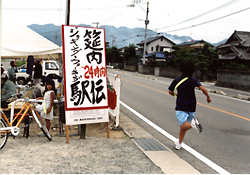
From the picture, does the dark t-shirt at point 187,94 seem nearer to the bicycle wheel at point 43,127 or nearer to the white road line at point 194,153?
the white road line at point 194,153

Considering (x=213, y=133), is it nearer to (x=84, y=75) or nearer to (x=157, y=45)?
(x=84, y=75)

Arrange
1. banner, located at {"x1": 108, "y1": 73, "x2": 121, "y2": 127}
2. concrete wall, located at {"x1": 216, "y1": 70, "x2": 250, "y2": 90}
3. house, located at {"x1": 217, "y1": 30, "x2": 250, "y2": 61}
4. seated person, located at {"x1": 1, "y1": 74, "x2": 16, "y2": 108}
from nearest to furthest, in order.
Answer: banner, located at {"x1": 108, "y1": 73, "x2": 121, "y2": 127}, seated person, located at {"x1": 1, "y1": 74, "x2": 16, "y2": 108}, concrete wall, located at {"x1": 216, "y1": 70, "x2": 250, "y2": 90}, house, located at {"x1": 217, "y1": 30, "x2": 250, "y2": 61}

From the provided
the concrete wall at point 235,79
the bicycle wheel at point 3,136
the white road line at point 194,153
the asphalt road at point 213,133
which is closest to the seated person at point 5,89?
the bicycle wheel at point 3,136

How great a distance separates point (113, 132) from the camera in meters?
6.51

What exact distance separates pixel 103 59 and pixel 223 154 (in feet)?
11.8

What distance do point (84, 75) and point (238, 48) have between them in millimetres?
30209

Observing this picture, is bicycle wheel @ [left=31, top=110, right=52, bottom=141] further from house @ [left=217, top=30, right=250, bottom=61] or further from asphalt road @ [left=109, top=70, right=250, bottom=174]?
house @ [left=217, top=30, right=250, bottom=61]

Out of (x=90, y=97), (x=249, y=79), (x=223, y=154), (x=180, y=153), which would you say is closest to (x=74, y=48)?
(x=90, y=97)

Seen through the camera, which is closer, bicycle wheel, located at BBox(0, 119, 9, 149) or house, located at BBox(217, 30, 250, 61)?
bicycle wheel, located at BBox(0, 119, 9, 149)

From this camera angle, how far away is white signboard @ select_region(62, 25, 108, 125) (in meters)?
5.52

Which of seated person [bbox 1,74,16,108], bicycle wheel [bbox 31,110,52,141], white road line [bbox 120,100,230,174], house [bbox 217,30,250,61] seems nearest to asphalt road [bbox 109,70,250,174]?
white road line [bbox 120,100,230,174]

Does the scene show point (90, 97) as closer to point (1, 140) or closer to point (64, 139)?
point (64, 139)

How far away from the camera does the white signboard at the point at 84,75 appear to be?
5523mm

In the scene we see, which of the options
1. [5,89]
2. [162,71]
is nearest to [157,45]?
[162,71]
